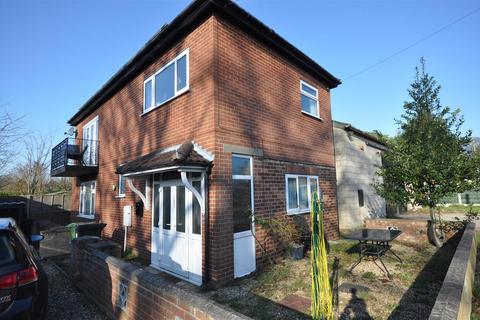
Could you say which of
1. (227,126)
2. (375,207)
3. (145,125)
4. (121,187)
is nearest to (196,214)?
(227,126)

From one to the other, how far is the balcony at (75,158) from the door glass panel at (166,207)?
6.61 metres

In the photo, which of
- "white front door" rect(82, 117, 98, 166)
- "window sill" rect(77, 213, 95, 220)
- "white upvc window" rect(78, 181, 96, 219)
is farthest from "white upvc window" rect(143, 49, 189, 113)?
"window sill" rect(77, 213, 95, 220)

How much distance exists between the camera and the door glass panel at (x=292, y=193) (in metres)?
8.44

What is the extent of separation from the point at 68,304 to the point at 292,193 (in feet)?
20.1

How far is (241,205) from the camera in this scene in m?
6.67

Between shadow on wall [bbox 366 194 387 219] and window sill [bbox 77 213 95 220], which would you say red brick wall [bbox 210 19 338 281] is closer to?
shadow on wall [bbox 366 194 387 219]

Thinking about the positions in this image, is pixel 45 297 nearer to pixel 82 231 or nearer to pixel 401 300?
pixel 401 300

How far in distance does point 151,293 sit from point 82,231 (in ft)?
25.4

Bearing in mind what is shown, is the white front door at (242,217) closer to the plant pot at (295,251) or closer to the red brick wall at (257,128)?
the red brick wall at (257,128)

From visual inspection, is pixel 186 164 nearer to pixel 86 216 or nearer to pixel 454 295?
pixel 454 295

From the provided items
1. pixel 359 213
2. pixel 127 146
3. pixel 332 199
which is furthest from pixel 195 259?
pixel 359 213

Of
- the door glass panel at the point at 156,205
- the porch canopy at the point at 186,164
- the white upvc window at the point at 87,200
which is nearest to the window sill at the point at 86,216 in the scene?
the white upvc window at the point at 87,200

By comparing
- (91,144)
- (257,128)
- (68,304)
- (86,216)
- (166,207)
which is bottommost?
(68,304)

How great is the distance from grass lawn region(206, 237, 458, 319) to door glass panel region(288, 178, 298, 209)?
5.59 ft
